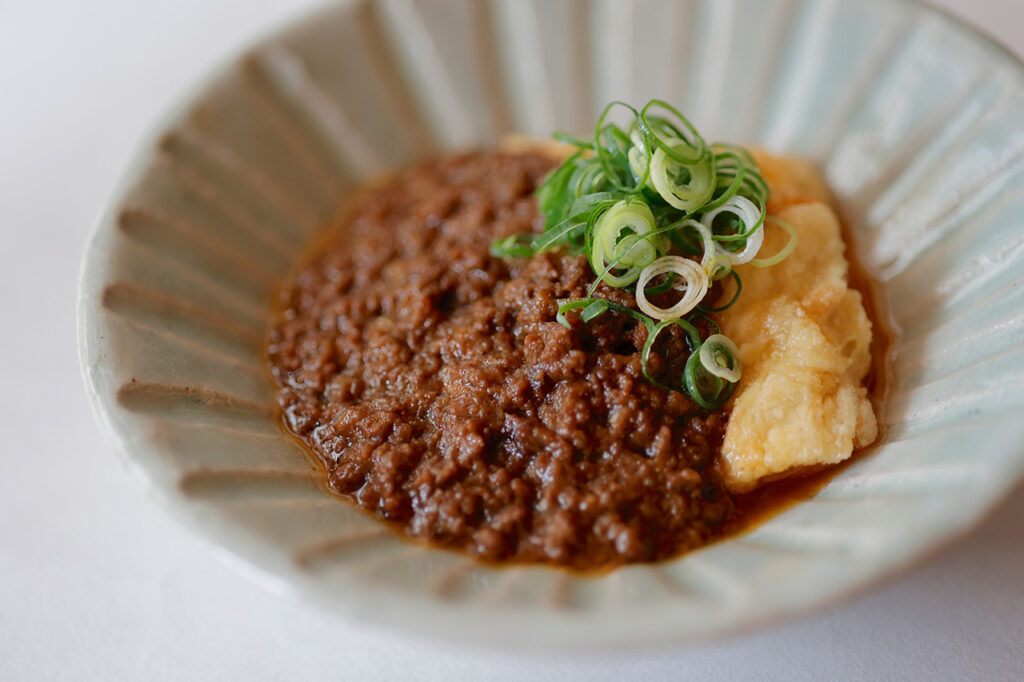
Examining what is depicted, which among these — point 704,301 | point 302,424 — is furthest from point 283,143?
point 704,301

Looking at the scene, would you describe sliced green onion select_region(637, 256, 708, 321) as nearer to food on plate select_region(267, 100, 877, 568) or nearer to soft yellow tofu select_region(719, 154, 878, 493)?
food on plate select_region(267, 100, 877, 568)

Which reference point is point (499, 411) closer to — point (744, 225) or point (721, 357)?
point (721, 357)

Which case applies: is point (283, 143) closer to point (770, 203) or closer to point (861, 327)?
point (770, 203)

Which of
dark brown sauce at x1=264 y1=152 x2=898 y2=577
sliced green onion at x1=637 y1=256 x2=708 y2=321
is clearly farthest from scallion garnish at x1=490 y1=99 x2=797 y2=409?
dark brown sauce at x1=264 y1=152 x2=898 y2=577

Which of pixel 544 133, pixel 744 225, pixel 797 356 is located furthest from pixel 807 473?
pixel 544 133

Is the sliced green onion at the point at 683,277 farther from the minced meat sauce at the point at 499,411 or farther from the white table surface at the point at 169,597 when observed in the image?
the white table surface at the point at 169,597

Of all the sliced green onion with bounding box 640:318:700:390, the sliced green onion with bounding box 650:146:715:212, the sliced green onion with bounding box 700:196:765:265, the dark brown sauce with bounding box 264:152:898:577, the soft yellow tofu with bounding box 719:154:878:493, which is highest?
the sliced green onion with bounding box 650:146:715:212

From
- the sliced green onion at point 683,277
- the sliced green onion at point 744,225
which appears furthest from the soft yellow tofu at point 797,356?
the sliced green onion at point 683,277
